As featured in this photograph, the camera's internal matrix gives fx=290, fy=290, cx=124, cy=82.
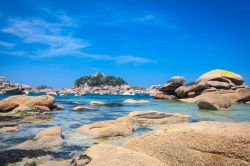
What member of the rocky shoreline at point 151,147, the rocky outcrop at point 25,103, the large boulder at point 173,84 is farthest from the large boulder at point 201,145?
the large boulder at point 173,84

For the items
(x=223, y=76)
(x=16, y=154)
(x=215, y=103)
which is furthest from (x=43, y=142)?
(x=223, y=76)

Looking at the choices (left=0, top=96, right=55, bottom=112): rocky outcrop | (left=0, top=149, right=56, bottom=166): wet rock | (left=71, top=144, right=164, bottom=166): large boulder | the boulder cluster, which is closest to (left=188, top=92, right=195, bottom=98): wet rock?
the boulder cluster

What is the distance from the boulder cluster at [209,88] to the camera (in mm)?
46069

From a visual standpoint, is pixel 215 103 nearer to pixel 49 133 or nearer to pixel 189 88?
pixel 49 133

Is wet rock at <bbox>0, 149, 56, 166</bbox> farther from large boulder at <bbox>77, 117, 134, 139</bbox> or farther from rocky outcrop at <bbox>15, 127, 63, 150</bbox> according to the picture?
large boulder at <bbox>77, 117, 134, 139</bbox>

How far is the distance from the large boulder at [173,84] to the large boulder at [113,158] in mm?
51516

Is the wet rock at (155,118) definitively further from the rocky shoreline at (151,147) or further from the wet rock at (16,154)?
the wet rock at (16,154)

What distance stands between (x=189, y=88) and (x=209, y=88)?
3525 mm

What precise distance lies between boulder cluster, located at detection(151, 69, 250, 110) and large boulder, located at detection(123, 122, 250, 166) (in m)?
37.0

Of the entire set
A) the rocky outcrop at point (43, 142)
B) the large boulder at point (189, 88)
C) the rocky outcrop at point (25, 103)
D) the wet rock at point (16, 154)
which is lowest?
the wet rock at point (16, 154)

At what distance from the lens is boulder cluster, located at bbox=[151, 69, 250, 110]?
4607 centimetres

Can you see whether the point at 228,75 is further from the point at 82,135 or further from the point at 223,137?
the point at 223,137

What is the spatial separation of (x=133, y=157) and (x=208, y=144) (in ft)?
5.73

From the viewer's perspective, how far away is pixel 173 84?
58500 millimetres
